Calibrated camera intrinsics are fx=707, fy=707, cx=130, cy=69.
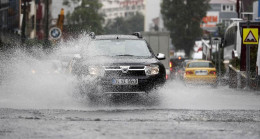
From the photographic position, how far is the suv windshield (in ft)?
52.0

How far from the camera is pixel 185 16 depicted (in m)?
106

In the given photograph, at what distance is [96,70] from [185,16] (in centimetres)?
9182

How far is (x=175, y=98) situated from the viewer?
53.5ft

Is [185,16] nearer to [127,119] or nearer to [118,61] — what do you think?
[118,61]

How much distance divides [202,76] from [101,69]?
17.9 m

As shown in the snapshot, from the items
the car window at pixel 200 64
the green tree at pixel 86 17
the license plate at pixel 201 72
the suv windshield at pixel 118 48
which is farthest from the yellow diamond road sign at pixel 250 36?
the green tree at pixel 86 17

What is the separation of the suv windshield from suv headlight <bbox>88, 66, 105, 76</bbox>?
4.10ft

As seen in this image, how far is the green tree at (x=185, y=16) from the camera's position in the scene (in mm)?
105938

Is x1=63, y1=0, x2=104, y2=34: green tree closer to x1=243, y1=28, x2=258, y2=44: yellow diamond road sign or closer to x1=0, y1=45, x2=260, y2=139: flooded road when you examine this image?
x1=243, y1=28, x2=258, y2=44: yellow diamond road sign

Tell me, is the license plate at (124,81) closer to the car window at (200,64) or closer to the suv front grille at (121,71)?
the suv front grille at (121,71)

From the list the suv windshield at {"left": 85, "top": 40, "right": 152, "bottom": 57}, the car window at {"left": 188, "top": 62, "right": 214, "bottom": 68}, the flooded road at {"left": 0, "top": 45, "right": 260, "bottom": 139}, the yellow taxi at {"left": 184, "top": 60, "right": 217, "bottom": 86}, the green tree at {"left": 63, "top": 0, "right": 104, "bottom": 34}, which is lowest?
the yellow taxi at {"left": 184, "top": 60, "right": 217, "bottom": 86}

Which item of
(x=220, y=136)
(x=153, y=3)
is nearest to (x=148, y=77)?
(x=220, y=136)

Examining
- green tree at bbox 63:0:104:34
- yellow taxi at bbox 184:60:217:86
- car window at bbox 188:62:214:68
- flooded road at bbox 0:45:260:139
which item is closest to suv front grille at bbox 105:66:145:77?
flooded road at bbox 0:45:260:139

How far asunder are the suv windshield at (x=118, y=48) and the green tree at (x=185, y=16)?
295 ft
